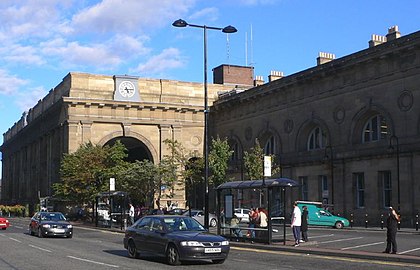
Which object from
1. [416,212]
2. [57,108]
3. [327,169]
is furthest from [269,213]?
[57,108]

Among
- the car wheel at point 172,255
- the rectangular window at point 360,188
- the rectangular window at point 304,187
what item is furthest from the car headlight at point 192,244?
the rectangular window at point 304,187

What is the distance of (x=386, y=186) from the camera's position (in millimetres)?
43000

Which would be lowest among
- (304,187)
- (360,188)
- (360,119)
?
(360,188)

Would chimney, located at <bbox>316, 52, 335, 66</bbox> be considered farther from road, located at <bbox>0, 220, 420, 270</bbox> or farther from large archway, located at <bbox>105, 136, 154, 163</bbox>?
road, located at <bbox>0, 220, 420, 270</bbox>

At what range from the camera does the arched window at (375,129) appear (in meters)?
43.6

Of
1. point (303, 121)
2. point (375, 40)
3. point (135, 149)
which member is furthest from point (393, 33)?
point (135, 149)

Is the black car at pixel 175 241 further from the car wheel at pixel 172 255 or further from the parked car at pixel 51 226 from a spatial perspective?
the parked car at pixel 51 226

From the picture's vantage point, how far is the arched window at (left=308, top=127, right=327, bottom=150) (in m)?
49.9

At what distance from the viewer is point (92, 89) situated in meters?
63.5

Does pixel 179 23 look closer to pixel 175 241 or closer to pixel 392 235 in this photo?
pixel 175 241

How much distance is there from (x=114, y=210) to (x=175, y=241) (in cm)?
2720

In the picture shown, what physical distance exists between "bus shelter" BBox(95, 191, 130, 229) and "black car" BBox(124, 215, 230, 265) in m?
20.0

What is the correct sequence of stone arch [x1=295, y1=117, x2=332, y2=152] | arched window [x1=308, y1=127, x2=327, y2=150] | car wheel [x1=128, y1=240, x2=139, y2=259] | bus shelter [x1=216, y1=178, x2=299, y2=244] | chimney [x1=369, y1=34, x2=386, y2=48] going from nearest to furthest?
car wheel [x1=128, y1=240, x2=139, y2=259], bus shelter [x1=216, y1=178, x2=299, y2=244], chimney [x1=369, y1=34, x2=386, y2=48], stone arch [x1=295, y1=117, x2=332, y2=152], arched window [x1=308, y1=127, x2=327, y2=150]

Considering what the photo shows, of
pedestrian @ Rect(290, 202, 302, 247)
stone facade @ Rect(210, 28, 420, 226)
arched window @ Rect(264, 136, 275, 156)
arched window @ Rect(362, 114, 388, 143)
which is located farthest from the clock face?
pedestrian @ Rect(290, 202, 302, 247)
